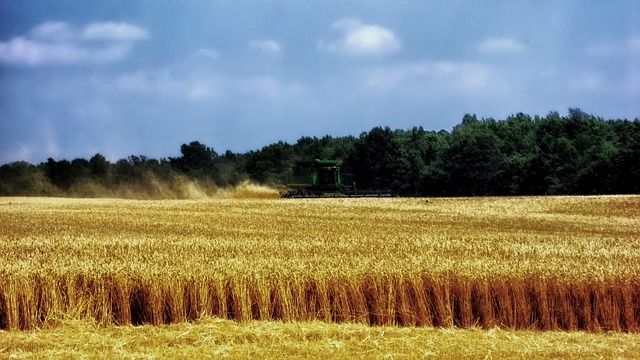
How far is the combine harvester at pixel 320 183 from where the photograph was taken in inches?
Result: 2141

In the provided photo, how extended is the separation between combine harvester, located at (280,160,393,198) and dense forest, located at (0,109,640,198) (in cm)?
1070

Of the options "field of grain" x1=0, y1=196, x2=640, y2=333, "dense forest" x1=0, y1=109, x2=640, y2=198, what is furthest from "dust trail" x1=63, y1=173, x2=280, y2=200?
"field of grain" x1=0, y1=196, x2=640, y2=333

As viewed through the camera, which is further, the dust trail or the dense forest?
the dense forest

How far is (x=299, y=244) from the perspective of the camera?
749 inches

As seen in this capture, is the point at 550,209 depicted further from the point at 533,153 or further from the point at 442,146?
the point at 442,146

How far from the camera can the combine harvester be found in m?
54.4

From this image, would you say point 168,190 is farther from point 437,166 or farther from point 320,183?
point 437,166

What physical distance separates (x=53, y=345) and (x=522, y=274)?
26.7 feet

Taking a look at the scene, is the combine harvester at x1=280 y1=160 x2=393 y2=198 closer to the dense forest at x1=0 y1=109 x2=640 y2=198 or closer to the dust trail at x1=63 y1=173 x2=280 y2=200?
the dust trail at x1=63 y1=173 x2=280 y2=200

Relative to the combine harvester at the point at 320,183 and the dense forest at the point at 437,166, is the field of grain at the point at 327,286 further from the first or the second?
the dense forest at the point at 437,166

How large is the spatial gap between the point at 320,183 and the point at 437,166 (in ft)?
110

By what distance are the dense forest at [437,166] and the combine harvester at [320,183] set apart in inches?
421

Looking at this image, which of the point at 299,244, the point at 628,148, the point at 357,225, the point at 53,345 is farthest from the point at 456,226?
the point at 628,148

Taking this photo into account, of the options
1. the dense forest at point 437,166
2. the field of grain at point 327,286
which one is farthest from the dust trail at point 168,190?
the field of grain at point 327,286
